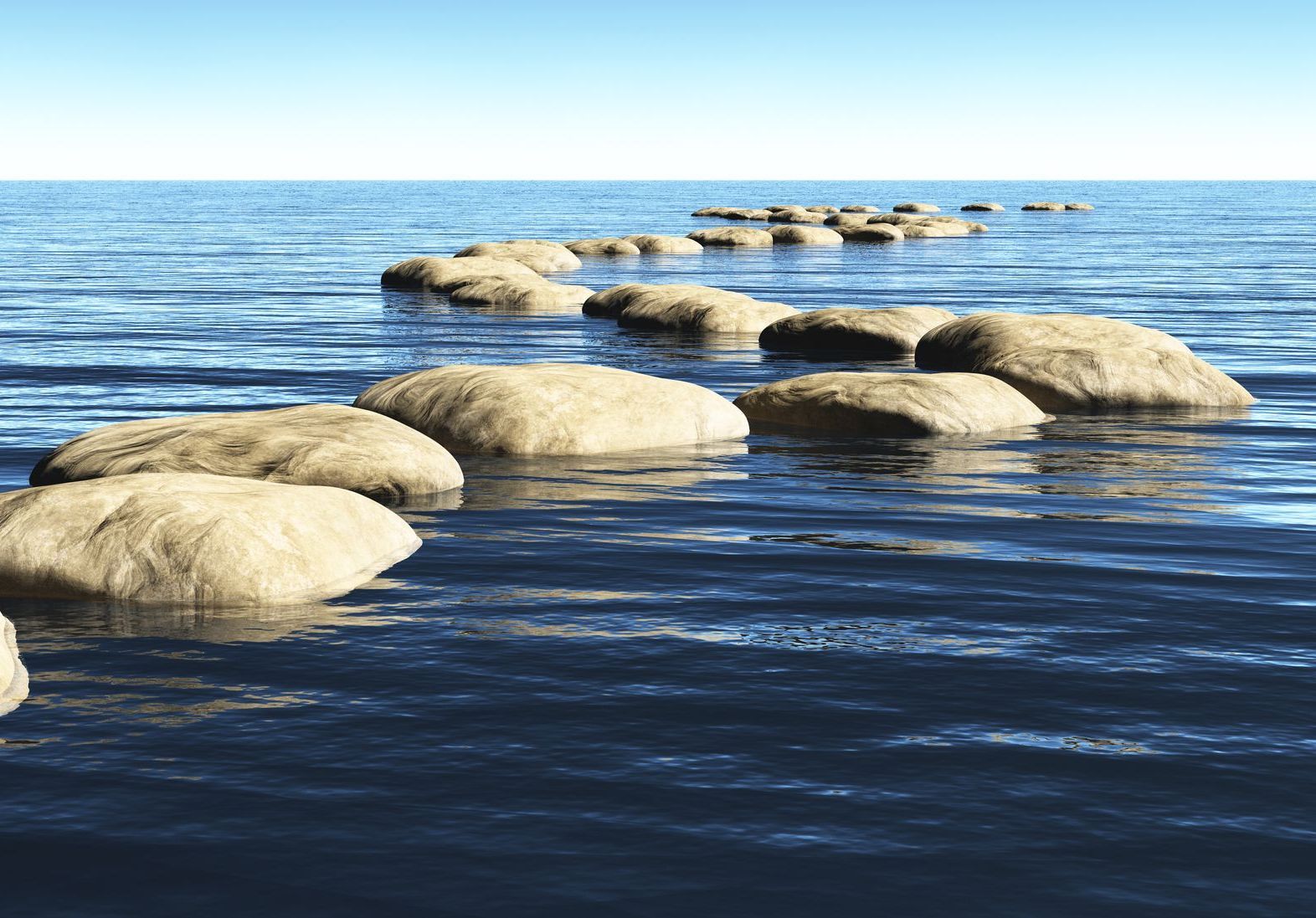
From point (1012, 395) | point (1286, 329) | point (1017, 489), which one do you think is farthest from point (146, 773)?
point (1286, 329)

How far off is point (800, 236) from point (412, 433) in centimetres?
5479

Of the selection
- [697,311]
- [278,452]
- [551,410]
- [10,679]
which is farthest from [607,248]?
[10,679]

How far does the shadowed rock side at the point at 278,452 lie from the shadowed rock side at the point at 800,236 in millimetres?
54150

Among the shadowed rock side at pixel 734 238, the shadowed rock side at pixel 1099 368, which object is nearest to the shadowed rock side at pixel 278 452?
the shadowed rock side at pixel 1099 368

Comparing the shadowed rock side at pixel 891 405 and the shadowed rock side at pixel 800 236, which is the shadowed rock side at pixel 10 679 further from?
the shadowed rock side at pixel 800 236

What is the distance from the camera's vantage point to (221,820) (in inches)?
215

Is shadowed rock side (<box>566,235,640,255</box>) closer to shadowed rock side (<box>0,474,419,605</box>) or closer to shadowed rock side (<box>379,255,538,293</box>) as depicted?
shadowed rock side (<box>379,255,538,293</box>)

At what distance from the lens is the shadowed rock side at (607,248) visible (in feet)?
180

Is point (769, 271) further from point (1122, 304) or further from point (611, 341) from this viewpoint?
point (611, 341)

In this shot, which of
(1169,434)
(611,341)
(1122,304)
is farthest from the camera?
(1122,304)

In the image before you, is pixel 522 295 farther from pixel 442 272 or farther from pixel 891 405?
pixel 891 405

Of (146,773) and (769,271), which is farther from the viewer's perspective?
(769,271)

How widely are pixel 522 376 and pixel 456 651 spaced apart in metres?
6.78

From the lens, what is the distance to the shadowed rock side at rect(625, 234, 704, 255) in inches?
2232
